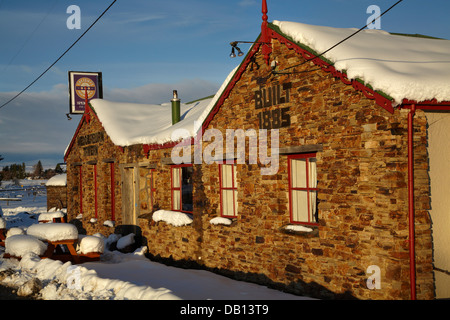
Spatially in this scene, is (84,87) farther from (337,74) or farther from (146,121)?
(337,74)

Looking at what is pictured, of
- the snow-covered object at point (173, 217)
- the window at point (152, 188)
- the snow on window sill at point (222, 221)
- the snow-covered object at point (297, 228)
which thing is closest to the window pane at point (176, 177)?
the snow-covered object at point (173, 217)

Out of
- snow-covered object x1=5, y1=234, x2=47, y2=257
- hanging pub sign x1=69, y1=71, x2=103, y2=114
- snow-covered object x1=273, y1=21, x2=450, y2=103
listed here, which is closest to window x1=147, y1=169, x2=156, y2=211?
snow-covered object x1=5, y1=234, x2=47, y2=257

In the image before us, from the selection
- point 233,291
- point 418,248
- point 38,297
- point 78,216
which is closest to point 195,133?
point 233,291

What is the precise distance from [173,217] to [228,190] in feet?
7.94

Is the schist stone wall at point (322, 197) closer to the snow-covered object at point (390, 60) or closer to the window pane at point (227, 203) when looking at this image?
the window pane at point (227, 203)

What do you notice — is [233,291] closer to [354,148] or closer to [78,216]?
[354,148]

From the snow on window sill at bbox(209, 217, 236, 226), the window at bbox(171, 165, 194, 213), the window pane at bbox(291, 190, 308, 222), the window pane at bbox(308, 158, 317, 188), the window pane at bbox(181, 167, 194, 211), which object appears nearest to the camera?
the window pane at bbox(308, 158, 317, 188)

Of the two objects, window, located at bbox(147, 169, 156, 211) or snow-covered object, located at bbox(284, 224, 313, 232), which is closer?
snow-covered object, located at bbox(284, 224, 313, 232)

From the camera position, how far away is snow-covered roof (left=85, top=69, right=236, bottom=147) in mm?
12141

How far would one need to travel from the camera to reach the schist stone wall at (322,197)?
6723 millimetres

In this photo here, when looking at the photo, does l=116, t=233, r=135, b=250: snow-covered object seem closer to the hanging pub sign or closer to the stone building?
the stone building

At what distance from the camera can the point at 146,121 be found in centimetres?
1803

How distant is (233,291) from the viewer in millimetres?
8219

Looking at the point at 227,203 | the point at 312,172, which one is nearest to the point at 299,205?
the point at 312,172
